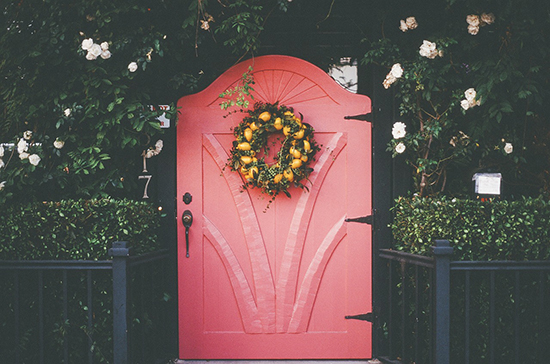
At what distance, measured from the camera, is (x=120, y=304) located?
289cm

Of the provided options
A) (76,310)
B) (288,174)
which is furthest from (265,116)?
(76,310)

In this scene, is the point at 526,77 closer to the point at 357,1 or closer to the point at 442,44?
the point at 442,44

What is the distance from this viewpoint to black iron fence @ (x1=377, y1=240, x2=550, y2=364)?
9.29 ft

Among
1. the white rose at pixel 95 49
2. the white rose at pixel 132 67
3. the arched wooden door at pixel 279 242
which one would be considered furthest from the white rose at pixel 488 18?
the white rose at pixel 95 49

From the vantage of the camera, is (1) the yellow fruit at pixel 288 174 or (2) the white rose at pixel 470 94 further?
(1) the yellow fruit at pixel 288 174

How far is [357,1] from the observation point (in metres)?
3.61

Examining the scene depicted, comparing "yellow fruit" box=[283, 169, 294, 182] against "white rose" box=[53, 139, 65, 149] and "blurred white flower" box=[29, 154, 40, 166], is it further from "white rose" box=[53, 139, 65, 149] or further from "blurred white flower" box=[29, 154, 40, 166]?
"blurred white flower" box=[29, 154, 40, 166]

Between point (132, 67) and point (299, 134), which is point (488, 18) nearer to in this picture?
point (299, 134)

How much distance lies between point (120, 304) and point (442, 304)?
2168 millimetres

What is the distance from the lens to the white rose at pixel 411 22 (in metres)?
3.39

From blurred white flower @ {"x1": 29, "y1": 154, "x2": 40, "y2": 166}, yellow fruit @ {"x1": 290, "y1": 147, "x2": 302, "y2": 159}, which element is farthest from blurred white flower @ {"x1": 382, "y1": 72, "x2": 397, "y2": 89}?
blurred white flower @ {"x1": 29, "y1": 154, "x2": 40, "y2": 166}

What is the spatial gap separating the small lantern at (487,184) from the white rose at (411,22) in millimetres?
1300

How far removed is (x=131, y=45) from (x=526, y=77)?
300 cm

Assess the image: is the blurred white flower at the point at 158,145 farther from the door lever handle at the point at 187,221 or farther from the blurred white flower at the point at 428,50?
the blurred white flower at the point at 428,50
